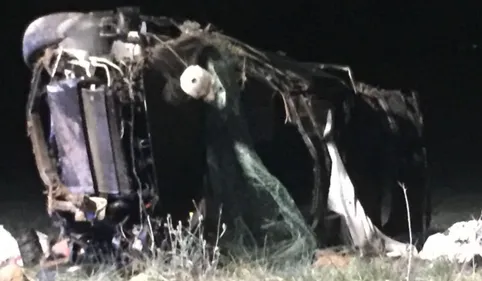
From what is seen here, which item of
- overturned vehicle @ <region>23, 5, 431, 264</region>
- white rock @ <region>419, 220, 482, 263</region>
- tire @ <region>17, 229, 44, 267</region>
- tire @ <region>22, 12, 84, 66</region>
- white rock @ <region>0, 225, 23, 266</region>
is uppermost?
tire @ <region>22, 12, 84, 66</region>

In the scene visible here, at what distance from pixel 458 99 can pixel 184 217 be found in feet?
21.1

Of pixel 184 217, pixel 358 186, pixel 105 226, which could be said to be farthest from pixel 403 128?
pixel 105 226

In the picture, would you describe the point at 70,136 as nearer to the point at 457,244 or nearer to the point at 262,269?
the point at 262,269

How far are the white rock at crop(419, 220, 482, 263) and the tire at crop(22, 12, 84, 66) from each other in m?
2.02

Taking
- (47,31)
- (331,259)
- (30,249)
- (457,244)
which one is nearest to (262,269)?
(331,259)

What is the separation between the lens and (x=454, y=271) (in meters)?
4.40

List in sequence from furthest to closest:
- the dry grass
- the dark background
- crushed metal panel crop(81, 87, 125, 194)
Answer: the dark background
crushed metal panel crop(81, 87, 125, 194)
the dry grass

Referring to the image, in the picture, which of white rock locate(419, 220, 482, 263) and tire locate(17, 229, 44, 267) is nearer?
white rock locate(419, 220, 482, 263)

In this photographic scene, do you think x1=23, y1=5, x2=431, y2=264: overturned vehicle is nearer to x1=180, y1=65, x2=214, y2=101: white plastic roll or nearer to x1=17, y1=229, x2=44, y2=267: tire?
x1=180, y1=65, x2=214, y2=101: white plastic roll

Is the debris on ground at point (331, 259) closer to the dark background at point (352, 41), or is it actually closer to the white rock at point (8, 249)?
the white rock at point (8, 249)

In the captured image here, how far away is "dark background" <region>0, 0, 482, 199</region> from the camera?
30.3 feet

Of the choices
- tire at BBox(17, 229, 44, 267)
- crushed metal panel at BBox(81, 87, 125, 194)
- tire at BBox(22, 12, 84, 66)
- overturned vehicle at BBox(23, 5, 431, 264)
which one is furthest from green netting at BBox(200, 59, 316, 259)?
tire at BBox(17, 229, 44, 267)

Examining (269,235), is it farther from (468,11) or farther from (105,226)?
(468,11)

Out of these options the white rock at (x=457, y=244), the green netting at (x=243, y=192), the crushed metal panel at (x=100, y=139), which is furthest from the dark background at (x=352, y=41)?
the crushed metal panel at (x=100, y=139)
